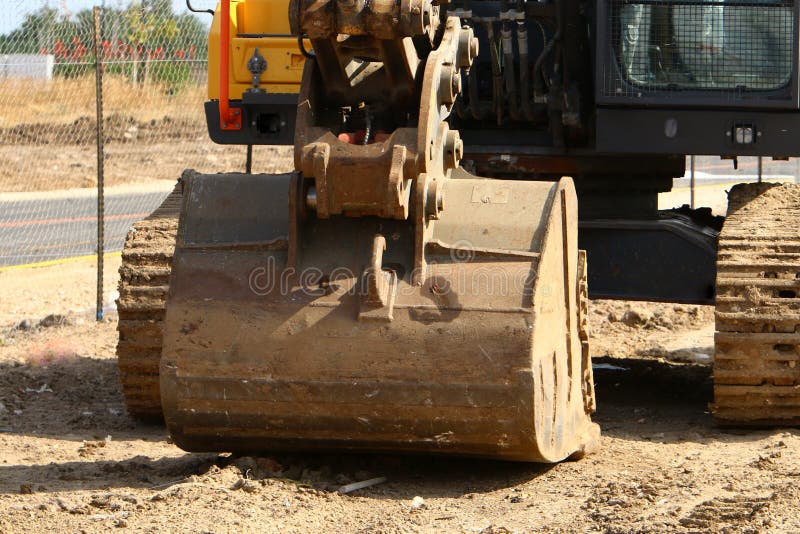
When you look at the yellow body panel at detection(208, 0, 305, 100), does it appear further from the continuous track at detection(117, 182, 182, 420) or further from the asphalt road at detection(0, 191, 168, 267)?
the asphalt road at detection(0, 191, 168, 267)

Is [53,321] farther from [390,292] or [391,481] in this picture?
[390,292]

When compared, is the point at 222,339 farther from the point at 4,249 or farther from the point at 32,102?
the point at 32,102

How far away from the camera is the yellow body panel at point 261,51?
808cm

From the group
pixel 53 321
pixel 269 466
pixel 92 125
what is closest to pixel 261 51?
pixel 53 321

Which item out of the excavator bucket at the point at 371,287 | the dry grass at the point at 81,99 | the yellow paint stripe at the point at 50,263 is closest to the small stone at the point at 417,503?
the excavator bucket at the point at 371,287

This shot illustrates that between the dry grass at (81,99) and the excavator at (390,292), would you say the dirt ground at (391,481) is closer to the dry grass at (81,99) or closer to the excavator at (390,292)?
the excavator at (390,292)

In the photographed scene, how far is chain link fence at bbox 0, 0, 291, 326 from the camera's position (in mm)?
14406

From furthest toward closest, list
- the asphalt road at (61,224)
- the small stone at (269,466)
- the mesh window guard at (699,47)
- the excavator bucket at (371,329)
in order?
1. the asphalt road at (61,224)
2. the mesh window guard at (699,47)
3. the small stone at (269,466)
4. the excavator bucket at (371,329)

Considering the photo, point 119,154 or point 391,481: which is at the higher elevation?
point 391,481

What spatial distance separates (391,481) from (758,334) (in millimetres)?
1979

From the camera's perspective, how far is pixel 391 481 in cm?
553

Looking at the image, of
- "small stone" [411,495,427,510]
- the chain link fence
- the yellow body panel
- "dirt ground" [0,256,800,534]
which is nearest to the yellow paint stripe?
the chain link fence

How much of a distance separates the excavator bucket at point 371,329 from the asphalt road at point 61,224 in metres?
8.93

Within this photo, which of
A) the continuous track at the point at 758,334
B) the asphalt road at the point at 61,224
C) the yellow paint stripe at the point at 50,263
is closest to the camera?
the continuous track at the point at 758,334
